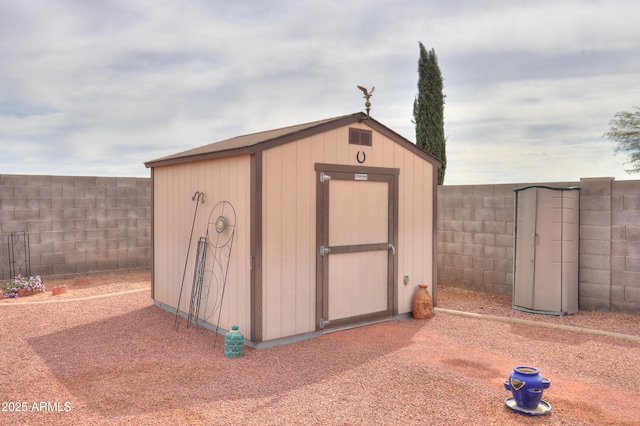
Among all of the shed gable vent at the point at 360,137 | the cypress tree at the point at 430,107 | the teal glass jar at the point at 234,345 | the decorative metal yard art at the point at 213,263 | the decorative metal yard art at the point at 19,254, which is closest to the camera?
the teal glass jar at the point at 234,345

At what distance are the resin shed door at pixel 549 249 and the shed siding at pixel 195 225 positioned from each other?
3.97 meters

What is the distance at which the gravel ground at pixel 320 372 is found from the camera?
3426 mm

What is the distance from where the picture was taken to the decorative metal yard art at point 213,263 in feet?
17.5

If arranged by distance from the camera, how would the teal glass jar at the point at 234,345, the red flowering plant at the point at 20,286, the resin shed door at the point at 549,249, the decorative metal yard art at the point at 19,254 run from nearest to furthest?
the teal glass jar at the point at 234,345, the resin shed door at the point at 549,249, the red flowering plant at the point at 20,286, the decorative metal yard art at the point at 19,254

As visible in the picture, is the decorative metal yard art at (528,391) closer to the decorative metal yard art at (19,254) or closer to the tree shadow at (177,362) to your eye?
the tree shadow at (177,362)

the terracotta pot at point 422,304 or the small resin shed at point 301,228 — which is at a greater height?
the small resin shed at point 301,228

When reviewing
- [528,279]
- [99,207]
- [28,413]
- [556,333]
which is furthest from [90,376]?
[99,207]

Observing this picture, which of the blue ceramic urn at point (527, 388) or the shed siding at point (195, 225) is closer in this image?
the blue ceramic urn at point (527, 388)

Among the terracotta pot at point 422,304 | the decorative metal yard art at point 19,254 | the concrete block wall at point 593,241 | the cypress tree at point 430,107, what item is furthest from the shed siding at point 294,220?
the cypress tree at point 430,107

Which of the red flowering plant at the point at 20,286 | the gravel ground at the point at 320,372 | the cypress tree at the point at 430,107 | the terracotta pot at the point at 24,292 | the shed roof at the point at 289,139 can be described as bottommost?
the gravel ground at the point at 320,372

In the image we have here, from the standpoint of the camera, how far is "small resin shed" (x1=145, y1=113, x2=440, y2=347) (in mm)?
4980

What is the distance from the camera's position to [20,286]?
7871mm

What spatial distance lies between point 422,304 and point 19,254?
23.5ft

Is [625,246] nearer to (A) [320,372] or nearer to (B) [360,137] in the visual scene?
(B) [360,137]
